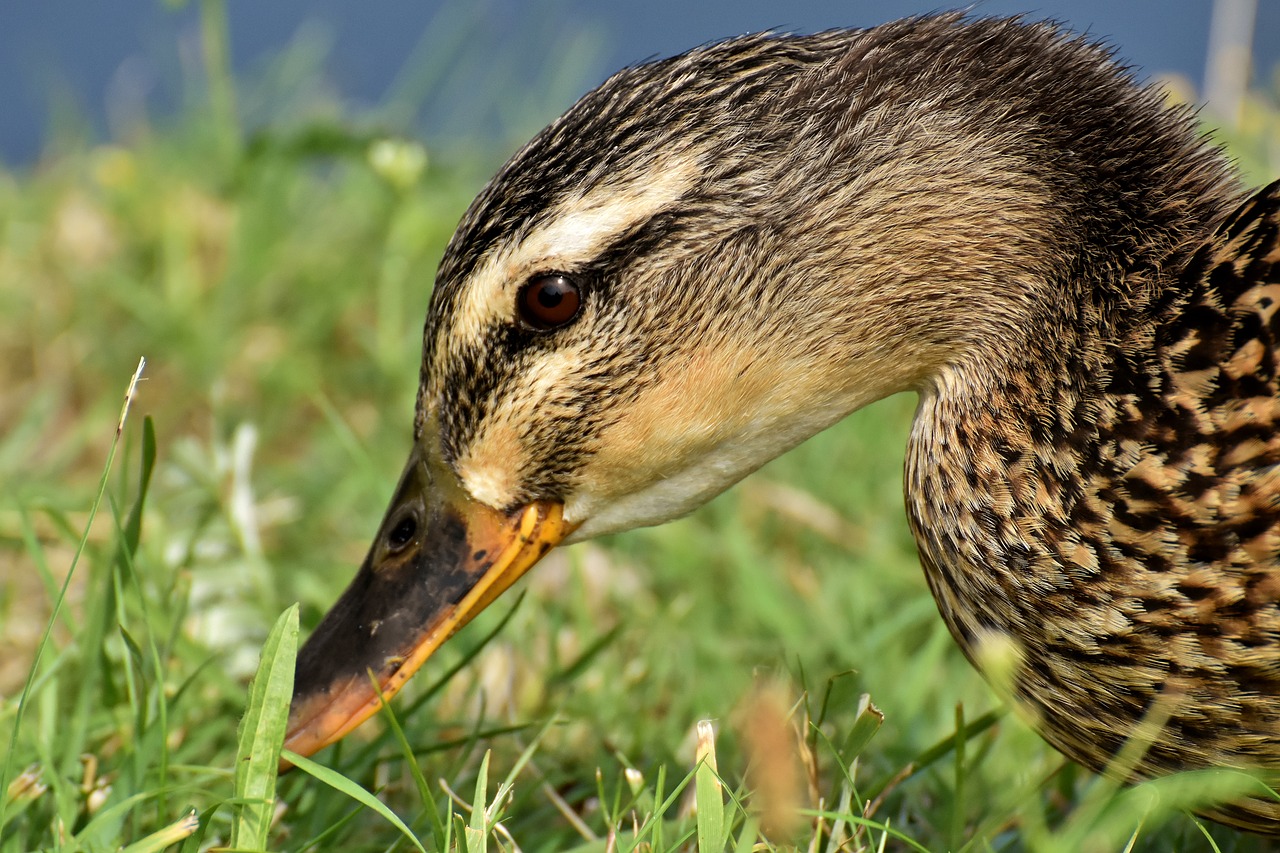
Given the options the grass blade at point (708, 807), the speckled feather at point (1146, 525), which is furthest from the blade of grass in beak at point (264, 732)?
the speckled feather at point (1146, 525)

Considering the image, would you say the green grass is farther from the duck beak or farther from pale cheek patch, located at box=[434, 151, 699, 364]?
pale cheek patch, located at box=[434, 151, 699, 364]

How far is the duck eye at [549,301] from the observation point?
2.32 meters

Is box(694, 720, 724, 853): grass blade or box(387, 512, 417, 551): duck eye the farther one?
box(387, 512, 417, 551): duck eye

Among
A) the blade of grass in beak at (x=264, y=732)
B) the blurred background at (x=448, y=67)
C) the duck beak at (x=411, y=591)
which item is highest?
the blurred background at (x=448, y=67)

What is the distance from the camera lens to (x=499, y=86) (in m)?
6.04

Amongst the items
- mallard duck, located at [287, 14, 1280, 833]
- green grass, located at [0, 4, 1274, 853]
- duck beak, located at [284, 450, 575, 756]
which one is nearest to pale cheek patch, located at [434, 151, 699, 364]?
mallard duck, located at [287, 14, 1280, 833]

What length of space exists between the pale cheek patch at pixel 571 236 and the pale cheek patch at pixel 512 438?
0.38 feet

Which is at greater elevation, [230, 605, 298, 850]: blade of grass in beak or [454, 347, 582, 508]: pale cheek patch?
[454, 347, 582, 508]: pale cheek patch

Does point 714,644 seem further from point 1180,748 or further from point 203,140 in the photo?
point 203,140

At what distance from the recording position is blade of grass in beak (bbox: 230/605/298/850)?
2.02 meters

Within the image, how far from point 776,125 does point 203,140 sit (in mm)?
3519

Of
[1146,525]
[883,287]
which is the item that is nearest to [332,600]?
[883,287]

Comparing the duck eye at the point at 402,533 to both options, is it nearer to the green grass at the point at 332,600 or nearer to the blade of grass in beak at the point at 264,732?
the green grass at the point at 332,600

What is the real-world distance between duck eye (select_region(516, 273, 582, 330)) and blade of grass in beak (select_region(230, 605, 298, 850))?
59 cm
